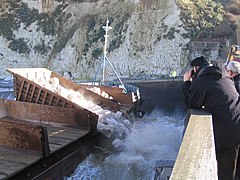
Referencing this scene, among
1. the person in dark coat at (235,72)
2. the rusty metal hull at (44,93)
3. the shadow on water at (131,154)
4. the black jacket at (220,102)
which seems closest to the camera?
the black jacket at (220,102)

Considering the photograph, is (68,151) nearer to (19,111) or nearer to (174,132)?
(19,111)

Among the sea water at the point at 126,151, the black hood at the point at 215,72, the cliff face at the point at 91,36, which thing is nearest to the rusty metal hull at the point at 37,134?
the sea water at the point at 126,151

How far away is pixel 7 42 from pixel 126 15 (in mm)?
12837

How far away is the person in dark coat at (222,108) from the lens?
3.44m

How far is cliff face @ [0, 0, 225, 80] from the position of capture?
28.1 metres

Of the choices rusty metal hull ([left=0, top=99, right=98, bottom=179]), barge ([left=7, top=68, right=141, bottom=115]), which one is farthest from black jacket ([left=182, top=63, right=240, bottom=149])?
barge ([left=7, top=68, right=141, bottom=115])

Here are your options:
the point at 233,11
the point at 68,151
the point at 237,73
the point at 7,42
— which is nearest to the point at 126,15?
the point at 233,11

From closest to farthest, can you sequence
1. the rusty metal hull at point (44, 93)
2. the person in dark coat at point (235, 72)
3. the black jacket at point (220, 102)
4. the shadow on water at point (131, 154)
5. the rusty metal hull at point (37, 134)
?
the black jacket at point (220, 102) → the person in dark coat at point (235, 72) → the rusty metal hull at point (37, 134) → the shadow on water at point (131, 154) → the rusty metal hull at point (44, 93)

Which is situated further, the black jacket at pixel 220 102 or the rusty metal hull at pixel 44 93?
the rusty metal hull at pixel 44 93

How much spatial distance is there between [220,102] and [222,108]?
65 millimetres

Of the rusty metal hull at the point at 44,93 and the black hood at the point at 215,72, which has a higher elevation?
the black hood at the point at 215,72

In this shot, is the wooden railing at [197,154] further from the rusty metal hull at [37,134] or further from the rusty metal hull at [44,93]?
the rusty metal hull at [44,93]

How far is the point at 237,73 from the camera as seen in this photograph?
157 inches

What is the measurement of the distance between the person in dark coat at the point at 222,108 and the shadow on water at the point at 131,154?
10.6ft
